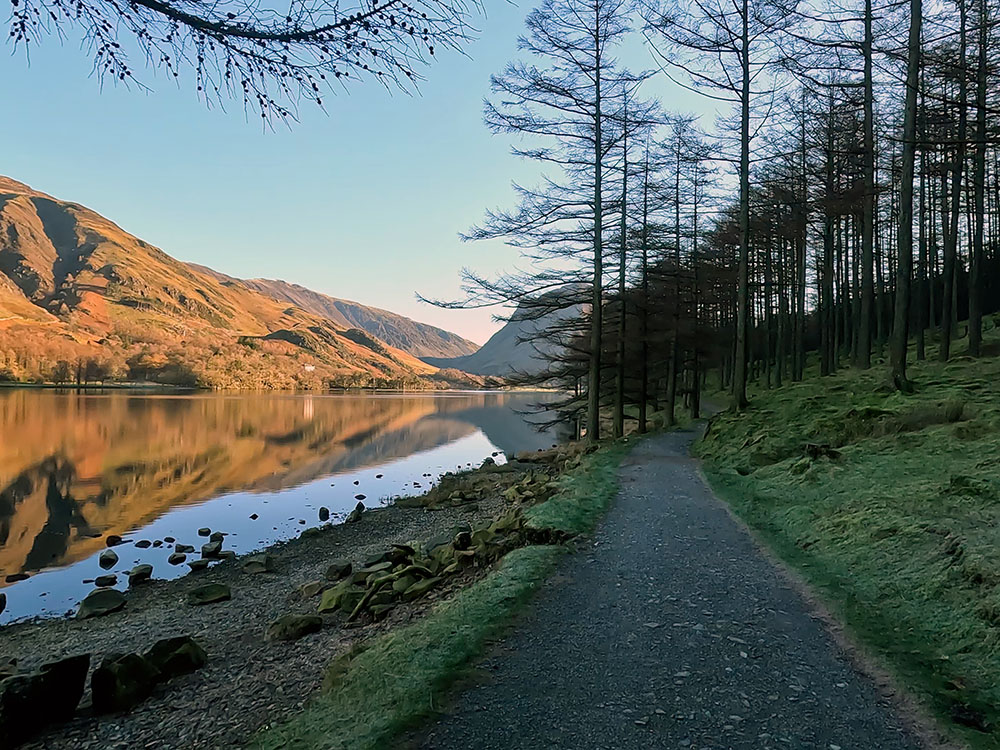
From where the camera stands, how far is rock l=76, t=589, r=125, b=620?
447 inches

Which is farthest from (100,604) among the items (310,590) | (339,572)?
(339,572)

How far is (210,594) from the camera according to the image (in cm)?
1133

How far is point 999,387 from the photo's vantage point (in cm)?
1184

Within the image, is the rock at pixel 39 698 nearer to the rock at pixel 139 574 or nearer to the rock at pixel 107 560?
the rock at pixel 139 574

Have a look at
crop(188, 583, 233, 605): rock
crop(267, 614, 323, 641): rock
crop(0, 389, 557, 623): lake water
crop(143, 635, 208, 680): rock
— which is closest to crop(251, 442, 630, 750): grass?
crop(267, 614, 323, 641): rock

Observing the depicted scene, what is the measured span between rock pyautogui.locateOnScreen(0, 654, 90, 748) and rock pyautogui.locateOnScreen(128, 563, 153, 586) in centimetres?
932

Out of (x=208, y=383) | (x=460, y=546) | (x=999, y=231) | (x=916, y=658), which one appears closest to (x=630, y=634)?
(x=916, y=658)

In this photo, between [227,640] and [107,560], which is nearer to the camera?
[227,640]

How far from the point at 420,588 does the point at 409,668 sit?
9.31 ft

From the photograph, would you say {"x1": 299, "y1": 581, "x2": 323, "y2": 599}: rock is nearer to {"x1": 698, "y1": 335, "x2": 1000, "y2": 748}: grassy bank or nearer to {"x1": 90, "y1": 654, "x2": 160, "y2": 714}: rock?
{"x1": 90, "y1": 654, "x2": 160, "y2": 714}: rock

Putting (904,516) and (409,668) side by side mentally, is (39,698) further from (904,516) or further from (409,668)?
(904,516)

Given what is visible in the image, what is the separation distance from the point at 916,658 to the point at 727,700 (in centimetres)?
169

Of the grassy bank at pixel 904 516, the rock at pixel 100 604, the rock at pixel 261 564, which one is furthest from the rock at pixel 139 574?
the grassy bank at pixel 904 516

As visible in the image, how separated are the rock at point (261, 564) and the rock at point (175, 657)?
23.3 ft
